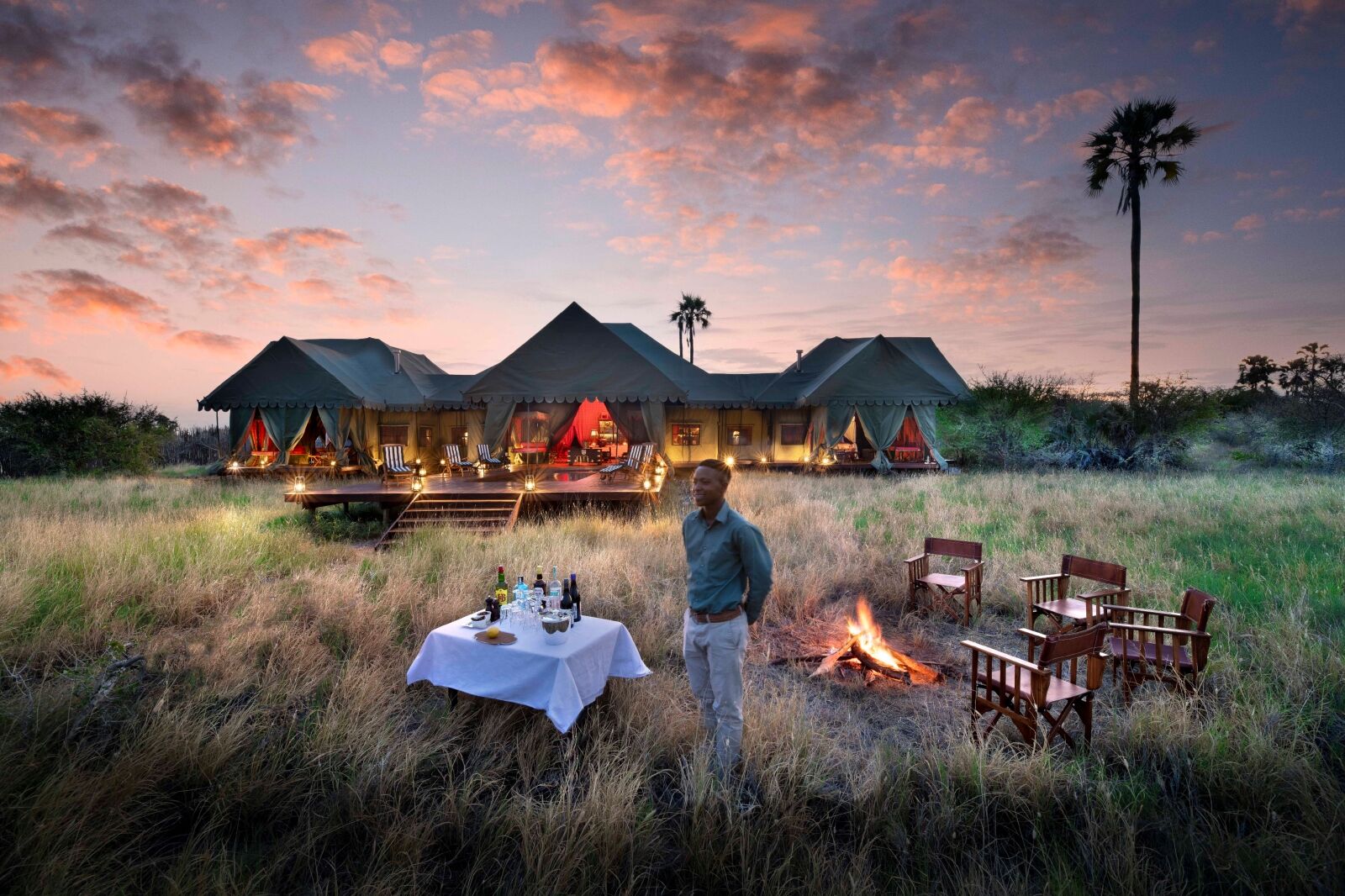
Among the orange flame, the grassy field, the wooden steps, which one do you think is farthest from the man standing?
the wooden steps

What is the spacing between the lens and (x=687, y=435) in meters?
23.7

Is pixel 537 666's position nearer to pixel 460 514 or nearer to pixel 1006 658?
pixel 1006 658

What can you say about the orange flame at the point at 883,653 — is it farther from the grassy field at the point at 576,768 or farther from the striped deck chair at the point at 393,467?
the striped deck chair at the point at 393,467

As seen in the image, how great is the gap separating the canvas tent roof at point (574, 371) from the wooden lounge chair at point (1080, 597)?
1126cm

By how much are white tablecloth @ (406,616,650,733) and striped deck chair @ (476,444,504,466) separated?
12.7m

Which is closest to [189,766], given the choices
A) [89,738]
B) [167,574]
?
[89,738]

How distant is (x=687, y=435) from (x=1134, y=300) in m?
17.4

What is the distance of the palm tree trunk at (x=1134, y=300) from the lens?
21.4 m

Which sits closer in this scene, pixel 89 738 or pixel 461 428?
pixel 89 738

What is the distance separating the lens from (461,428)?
77.5ft

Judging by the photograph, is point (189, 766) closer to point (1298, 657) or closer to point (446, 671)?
point (446, 671)

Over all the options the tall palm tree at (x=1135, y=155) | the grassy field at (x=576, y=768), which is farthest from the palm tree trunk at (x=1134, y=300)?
the grassy field at (x=576, y=768)

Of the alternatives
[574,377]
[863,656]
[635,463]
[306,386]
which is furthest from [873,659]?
[306,386]

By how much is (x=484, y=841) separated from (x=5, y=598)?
525 cm
